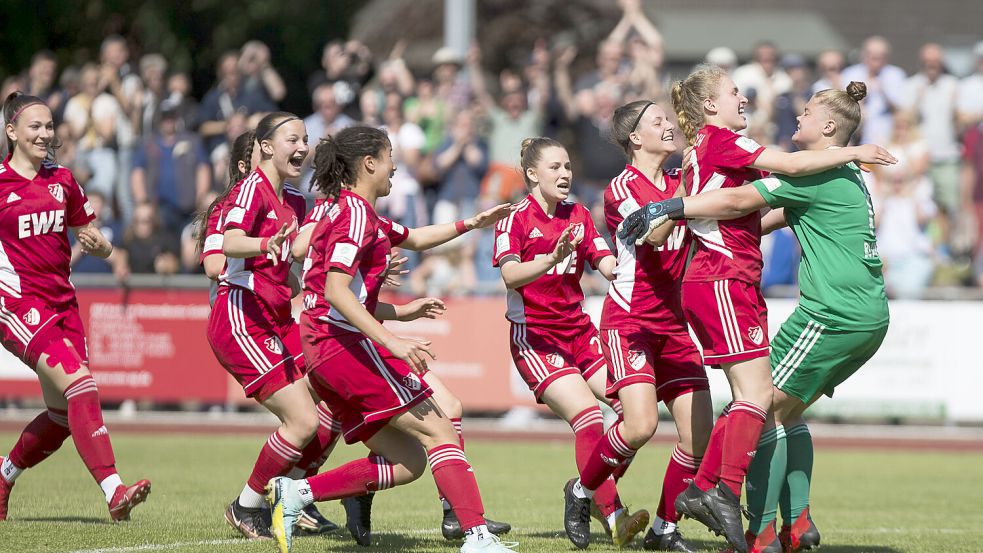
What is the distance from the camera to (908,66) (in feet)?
110

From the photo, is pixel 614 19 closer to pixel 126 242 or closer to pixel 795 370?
pixel 126 242

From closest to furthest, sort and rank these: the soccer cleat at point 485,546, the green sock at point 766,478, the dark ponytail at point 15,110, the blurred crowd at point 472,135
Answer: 1. the soccer cleat at point 485,546
2. the green sock at point 766,478
3. the dark ponytail at point 15,110
4. the blurred crowd at point 472,135

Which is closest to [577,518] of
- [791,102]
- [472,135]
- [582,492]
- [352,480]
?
[582,492]

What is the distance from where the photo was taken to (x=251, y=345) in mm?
7309

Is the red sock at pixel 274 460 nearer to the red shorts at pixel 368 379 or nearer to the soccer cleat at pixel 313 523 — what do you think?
the soccer cleat at pixel 313 523

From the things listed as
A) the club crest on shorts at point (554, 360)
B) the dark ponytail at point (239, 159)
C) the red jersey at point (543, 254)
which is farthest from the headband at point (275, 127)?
the club crest on shorts at point (554, 360)

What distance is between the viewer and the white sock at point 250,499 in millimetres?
7176

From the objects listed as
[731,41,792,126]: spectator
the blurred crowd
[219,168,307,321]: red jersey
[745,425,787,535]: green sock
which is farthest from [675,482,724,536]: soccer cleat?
[731,41,792,126]: spectator

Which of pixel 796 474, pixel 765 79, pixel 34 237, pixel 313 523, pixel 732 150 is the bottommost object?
pixel 313 523

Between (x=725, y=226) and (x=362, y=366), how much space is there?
1.86 meters

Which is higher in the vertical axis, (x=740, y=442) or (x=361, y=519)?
(x=740, y=442)

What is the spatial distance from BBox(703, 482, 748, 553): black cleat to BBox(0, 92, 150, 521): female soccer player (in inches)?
129

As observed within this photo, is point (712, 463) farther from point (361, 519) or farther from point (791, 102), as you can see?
point (791, 102)

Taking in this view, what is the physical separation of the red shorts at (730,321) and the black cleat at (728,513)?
0.63 metres
